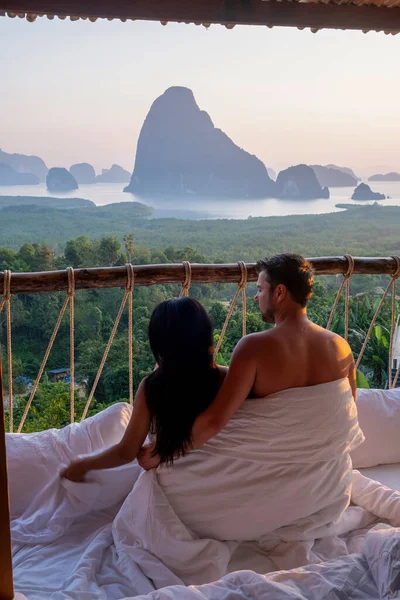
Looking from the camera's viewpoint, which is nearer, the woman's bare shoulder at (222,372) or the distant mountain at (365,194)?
the woman's bare shoulder at (222,372)

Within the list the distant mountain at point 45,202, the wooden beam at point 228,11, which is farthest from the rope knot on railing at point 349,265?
the distant mountain at point 45,202

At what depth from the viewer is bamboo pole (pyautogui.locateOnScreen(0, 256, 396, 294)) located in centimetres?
184

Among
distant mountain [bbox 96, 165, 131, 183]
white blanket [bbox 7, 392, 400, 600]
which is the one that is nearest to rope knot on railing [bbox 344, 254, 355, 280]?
white blanket [bbox 7, 392, 400, 600]

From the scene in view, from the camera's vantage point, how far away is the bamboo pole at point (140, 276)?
1843mm

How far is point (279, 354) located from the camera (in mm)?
1374

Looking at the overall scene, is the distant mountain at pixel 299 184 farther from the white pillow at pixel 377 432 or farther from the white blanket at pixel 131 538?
the white blanket at pixel 131 538

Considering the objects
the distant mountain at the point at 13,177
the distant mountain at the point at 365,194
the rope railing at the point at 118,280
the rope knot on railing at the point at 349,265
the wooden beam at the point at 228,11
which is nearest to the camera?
the rope railing at the point at 118,280

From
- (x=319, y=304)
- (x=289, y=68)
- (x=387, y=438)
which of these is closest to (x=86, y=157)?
(x=289, y=68)

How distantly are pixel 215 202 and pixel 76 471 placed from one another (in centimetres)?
1302

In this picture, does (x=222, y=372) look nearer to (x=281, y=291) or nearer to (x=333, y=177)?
(x=281, y=291)

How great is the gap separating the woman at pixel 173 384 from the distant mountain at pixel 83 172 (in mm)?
12389

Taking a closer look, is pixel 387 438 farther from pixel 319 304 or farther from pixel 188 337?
pixel 319 304

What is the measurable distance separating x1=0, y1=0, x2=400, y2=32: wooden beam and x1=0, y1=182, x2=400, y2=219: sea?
10536 mm

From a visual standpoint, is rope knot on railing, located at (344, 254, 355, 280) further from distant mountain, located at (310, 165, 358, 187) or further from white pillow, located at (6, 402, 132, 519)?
distant mountain, located at (310, 165, 358, 187)
